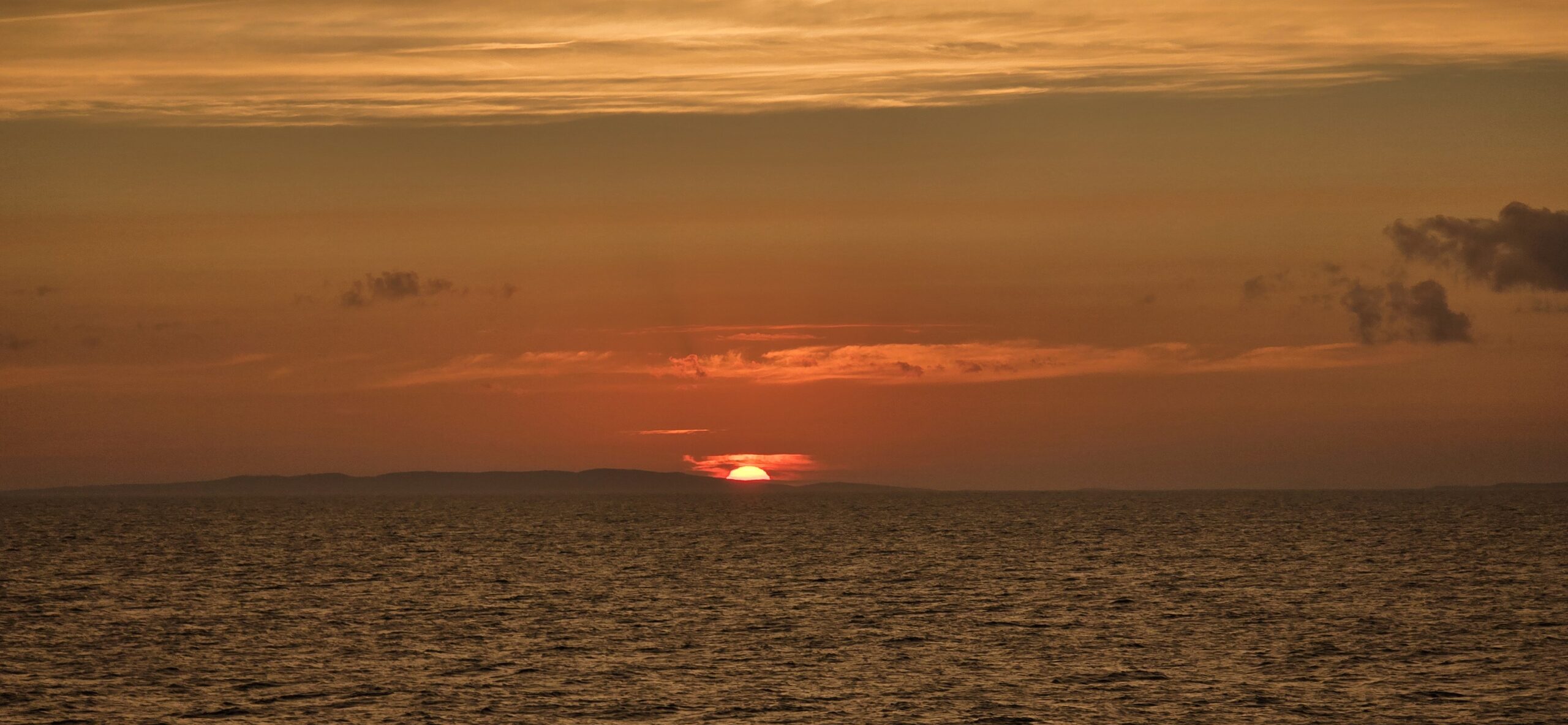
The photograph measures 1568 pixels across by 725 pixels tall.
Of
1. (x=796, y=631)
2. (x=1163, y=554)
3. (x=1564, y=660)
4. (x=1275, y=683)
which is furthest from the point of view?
(x=1163, y=554)

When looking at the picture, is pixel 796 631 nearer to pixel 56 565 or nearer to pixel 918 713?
pixel 918 713

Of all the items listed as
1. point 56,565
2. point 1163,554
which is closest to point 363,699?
point 56,565

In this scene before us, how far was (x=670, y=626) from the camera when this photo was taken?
76.1m

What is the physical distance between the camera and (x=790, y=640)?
231 ft

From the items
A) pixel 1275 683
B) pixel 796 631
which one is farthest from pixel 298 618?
pixel 1275 683

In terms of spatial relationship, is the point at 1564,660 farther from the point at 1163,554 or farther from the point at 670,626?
the point at 1163,554

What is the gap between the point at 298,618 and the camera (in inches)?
3174

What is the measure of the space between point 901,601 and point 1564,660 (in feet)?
122

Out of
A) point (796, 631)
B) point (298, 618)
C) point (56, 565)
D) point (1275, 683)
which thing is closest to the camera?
point (1275, 683)

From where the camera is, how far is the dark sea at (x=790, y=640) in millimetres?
52875

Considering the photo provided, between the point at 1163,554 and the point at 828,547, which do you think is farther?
the point at 828,547

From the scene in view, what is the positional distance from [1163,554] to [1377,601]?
49620 millimetres

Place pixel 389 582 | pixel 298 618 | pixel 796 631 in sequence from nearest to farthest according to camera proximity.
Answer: pixel 796 631
pixel 298 618
pixel 389 582

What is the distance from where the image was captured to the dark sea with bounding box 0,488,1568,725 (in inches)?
2082
